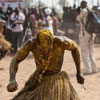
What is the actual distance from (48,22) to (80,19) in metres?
3.64

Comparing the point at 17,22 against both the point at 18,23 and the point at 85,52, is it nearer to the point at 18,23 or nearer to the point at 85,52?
the point at 18,23

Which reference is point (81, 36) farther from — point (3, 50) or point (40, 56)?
point (40, 56)

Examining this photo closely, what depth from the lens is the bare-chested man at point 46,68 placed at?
171 inches

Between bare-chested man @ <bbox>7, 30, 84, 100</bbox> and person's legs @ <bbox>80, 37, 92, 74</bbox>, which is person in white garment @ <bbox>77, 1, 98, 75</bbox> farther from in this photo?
bare-chested man @ <bbox>7, 30, 84, 100</bbox>

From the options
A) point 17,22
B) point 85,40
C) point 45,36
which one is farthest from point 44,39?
point 17,22

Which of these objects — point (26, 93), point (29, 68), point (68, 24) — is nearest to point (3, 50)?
point (29, 68)

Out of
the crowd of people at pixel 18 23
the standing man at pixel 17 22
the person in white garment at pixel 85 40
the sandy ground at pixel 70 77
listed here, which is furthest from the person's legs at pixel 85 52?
the standing man at pixel 17 22

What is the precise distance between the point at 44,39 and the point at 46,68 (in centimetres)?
43

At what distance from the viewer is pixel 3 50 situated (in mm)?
9883

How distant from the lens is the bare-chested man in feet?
14.2

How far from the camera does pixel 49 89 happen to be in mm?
4434

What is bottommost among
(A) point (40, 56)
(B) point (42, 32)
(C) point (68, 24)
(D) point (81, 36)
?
(C) point (68, 24)

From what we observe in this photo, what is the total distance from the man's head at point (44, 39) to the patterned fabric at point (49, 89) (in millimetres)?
439

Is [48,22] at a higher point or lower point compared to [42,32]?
lower
